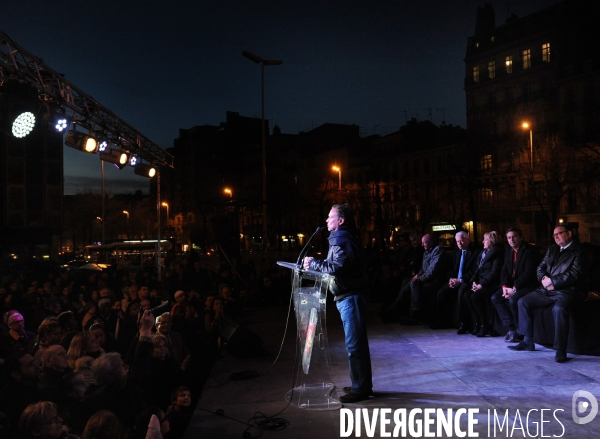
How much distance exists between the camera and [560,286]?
665 cm

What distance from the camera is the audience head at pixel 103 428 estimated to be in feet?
11.6

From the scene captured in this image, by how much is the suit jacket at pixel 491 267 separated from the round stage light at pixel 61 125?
9779 millimetres

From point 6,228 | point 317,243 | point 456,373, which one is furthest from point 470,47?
point 456,373

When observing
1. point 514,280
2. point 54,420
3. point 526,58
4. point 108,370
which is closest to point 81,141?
point 108,370

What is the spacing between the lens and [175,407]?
480cm

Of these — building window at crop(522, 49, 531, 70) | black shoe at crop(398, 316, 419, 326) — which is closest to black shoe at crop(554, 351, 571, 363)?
black shoe at crop(398, 316, 419, 326)

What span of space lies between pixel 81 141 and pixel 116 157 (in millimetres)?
1831

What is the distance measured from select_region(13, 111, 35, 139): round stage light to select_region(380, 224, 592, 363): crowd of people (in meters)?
8.39

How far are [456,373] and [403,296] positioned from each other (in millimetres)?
3922

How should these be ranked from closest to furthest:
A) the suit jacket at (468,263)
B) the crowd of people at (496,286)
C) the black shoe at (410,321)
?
Result: the crowd of people at (496,286)
the suit jacket at (468,263)
the black shoe at (410,321)

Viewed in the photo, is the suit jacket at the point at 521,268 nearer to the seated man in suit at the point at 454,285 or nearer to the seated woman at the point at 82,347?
the seated man in suit at the point at 454,285

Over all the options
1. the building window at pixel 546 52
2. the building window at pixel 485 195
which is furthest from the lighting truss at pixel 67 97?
the building window at pixel 546 52

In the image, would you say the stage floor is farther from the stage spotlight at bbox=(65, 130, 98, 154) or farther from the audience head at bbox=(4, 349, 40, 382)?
the stage spotlight at bbox=(65, 130, 98, 154)

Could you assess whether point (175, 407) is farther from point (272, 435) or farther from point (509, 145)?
point (509, 145)
